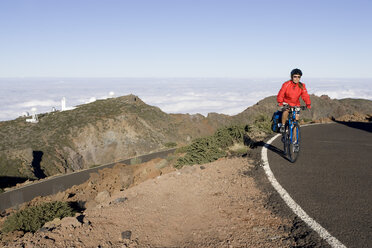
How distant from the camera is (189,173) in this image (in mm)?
7301

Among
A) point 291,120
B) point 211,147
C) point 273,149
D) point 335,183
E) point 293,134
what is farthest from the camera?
point 211,147

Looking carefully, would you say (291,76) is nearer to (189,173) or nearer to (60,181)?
(189,173)

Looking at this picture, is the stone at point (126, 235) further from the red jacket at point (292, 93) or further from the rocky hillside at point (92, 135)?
the rocky hillside at point (92, 135)

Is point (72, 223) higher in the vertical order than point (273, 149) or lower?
lower

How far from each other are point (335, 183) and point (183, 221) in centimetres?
323

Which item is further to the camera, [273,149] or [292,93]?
[273,149]

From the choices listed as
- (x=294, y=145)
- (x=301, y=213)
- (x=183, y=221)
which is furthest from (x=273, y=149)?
(x=183, y=221)

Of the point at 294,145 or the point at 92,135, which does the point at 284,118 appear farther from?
the point at 92,135

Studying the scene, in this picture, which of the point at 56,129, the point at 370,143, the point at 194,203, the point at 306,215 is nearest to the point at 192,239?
the point at 194,203

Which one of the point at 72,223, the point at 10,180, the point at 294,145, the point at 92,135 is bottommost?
the point at 10,180

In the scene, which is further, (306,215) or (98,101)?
(98,101)

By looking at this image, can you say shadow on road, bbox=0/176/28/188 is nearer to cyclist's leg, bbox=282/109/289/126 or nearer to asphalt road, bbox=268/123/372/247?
asphalt road, bbox=268/123/372/247

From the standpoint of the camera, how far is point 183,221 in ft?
15.3

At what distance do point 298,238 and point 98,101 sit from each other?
64682 mm
